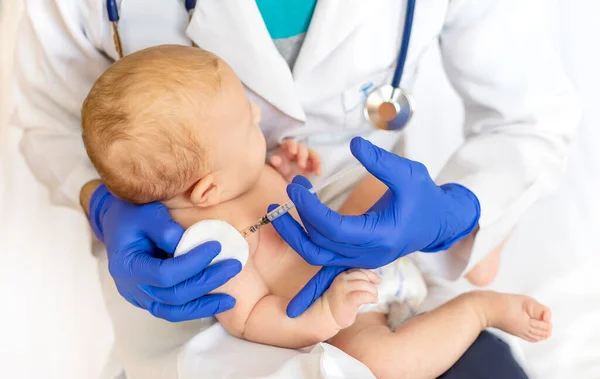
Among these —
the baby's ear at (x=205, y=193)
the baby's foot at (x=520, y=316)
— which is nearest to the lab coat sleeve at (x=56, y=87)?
the baby's ear at (x=205, y=193)

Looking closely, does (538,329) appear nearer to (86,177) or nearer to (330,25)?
(330,25)

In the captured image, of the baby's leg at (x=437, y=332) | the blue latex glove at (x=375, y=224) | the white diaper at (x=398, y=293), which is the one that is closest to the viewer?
the blue latex glove at (x=375, y=224)

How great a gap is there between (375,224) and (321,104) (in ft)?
1.05

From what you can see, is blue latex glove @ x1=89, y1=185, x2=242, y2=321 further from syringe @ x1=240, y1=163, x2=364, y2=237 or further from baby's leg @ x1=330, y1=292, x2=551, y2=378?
baby's leg @ x1=330, y1=292, x2=551, y2=378

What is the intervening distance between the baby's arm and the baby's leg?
7cm

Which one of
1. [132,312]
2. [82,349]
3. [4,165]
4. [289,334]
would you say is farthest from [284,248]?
[4,165]

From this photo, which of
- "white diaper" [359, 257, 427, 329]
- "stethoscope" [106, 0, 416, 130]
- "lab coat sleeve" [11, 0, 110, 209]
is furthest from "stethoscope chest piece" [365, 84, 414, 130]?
"lab coat sleeve" [11, 0, 110, 209]

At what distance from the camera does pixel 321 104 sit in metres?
1.10

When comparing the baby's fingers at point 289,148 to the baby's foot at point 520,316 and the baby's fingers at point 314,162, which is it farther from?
the baby's foot at point 520,316

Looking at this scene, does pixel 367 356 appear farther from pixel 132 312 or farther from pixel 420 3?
pixel 420 3

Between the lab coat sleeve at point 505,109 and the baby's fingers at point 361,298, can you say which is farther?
the lab coat sleeve at point 505,109

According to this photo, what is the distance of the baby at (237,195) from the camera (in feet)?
2.79

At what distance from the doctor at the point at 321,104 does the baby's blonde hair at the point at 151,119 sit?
9 centimetres

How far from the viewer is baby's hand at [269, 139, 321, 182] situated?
3.59ft
